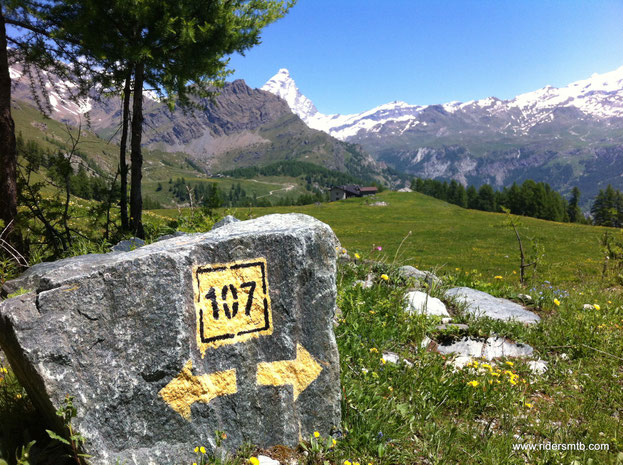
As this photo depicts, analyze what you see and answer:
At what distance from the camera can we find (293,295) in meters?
3.42

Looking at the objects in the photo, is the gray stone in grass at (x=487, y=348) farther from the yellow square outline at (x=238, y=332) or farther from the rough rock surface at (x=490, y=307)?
the yellow square outline at (x=238, y=332)

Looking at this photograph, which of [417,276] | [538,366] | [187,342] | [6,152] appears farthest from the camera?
[417,276]

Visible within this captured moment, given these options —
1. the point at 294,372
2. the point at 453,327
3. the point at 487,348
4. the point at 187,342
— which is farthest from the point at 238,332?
the point at 487,348

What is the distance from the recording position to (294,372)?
3480 mm

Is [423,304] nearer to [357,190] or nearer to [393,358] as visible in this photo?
[393,358]

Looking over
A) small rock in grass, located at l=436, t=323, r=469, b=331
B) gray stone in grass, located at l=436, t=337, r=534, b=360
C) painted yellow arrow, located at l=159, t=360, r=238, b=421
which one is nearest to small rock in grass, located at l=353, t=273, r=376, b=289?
small rock in grass, located at l=436, t=323, r=469, b=331

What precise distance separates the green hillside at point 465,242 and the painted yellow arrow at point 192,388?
24.1 feet

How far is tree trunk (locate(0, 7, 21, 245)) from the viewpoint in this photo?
6.95m

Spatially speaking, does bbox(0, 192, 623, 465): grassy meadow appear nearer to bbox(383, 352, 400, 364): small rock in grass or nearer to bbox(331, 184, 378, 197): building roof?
bbox(383, 352, 400, 364): small rock in grass

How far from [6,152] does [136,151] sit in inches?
127

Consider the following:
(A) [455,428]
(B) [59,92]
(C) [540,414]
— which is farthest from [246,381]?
(B) [59,92]

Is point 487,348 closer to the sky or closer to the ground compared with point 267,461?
closer to the ground

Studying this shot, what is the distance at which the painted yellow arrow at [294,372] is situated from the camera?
3.40 m

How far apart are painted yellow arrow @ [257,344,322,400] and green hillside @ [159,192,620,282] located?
6835 millimetres
